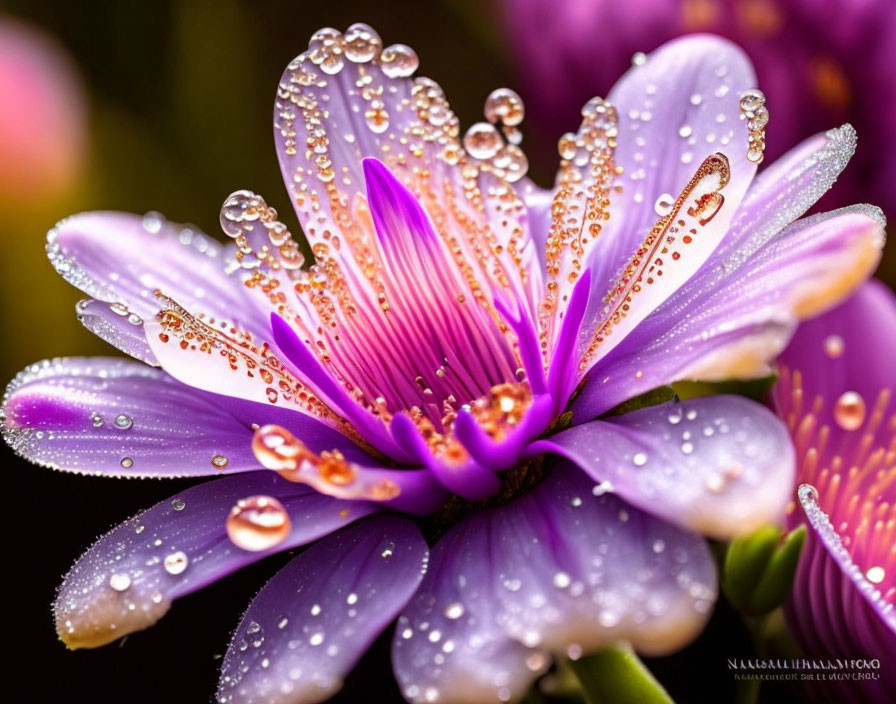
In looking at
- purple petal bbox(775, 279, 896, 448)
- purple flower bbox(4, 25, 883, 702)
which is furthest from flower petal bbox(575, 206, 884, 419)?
purple petal bbox(775, 279, 896, 448)

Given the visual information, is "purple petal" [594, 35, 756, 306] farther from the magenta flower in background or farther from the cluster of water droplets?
the magenta flower in background

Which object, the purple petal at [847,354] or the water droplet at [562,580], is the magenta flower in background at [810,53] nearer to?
the purple petal at [847,354]

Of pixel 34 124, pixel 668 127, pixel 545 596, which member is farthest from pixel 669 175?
pixel 34 124

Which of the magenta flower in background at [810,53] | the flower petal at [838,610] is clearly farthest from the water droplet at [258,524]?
the magenta flower in background at [810,53]

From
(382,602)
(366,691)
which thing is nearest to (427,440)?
(382,602)

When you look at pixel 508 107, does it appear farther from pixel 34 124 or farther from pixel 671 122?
pixel 34 124

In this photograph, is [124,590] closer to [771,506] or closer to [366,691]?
[771,506]
